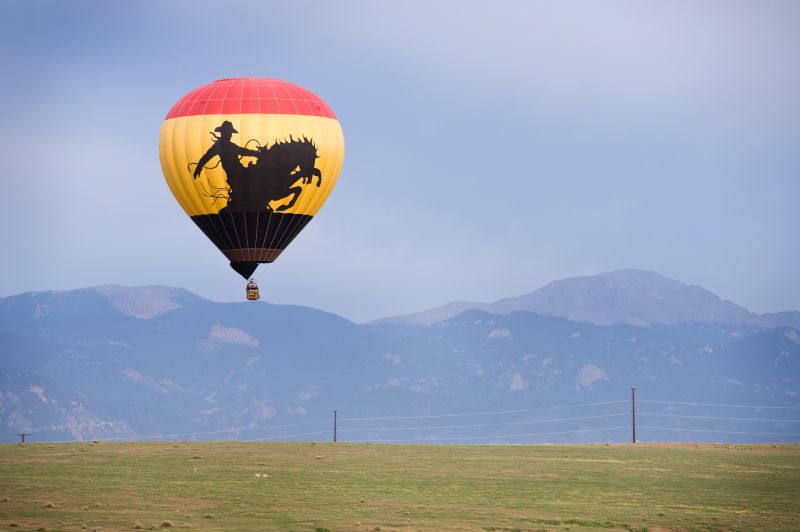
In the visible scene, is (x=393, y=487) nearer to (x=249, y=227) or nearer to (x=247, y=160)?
(x=249, y=227)

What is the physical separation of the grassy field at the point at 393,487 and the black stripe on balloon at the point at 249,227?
13678 millimetres

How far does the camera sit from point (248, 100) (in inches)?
3317

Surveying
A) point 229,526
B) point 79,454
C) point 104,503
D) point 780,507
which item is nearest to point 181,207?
point 79,454

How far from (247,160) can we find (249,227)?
413 centimetres

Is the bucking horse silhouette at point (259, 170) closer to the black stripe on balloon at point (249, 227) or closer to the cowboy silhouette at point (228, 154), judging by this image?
the cowboy silhouette at point (228, 154)

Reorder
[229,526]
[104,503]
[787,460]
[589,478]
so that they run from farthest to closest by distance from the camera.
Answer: [787,460] < [589,478] < [104,503] < [229,526]

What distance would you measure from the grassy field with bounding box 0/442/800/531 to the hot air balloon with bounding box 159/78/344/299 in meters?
12.9

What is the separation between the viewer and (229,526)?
59.8 m

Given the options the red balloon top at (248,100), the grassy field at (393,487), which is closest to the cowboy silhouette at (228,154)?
the red balloon top at (248,100)

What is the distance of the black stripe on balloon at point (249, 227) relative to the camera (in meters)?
84.8

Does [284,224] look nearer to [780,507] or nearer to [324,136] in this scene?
[324,136]

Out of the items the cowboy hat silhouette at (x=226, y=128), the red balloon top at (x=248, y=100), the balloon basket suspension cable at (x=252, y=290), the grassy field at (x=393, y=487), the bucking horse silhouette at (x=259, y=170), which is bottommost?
the grassy field at (x=393, y=487)

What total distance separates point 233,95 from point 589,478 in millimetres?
31644

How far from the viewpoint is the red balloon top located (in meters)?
84.1
